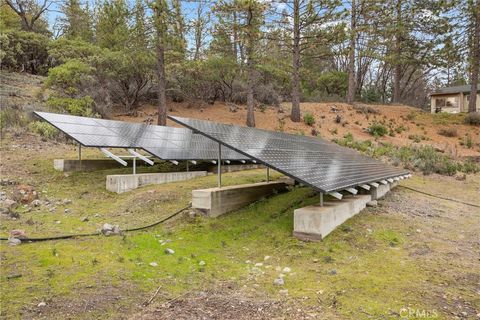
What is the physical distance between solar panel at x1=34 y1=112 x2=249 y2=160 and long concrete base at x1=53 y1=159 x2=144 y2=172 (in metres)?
0.96

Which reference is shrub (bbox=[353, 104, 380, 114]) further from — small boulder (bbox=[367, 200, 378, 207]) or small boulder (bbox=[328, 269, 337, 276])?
small boulder (bbox=[328, 269, 337, 276])

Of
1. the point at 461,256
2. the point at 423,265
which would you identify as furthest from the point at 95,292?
the point at 461,256

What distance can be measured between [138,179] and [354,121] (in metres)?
17.7

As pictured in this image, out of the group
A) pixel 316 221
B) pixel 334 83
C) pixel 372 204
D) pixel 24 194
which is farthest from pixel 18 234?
pixel 334 83

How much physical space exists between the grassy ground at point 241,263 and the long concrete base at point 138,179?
0.44 metres

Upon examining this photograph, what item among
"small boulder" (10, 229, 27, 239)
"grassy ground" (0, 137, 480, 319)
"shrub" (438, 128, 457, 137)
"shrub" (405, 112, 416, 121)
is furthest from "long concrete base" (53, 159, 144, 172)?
"shrub" (405, 112, 416, 121)

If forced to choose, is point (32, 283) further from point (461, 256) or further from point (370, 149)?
A: point (370, 149)

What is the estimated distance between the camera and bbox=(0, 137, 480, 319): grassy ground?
3180 millimetres

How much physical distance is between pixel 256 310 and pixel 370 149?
1447 cm

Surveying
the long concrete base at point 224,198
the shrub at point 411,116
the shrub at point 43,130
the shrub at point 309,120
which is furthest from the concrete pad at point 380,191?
the shrub at point 411,116

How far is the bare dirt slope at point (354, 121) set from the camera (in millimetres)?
19297

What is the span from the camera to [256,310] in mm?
3166

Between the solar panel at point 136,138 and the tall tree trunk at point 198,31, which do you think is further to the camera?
the tall tree trunk at point 198,31

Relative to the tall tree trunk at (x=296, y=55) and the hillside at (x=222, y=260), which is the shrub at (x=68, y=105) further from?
the tall tree trunk at (x=296, y=55)
